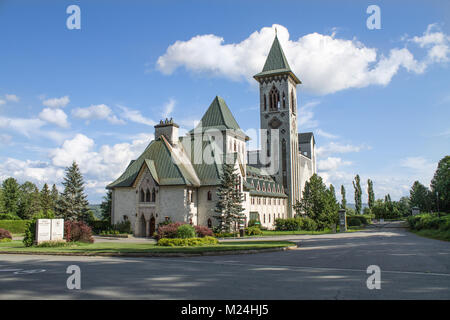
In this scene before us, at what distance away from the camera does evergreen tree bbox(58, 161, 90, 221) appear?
47.5 metres

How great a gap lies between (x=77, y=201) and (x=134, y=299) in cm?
4518

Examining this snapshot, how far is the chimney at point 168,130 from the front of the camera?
155 feet

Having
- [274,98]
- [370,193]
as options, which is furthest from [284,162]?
[370,193]

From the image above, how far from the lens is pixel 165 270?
42.1ft

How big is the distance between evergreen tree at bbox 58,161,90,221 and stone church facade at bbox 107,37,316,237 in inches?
303

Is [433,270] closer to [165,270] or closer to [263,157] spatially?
[165,270]

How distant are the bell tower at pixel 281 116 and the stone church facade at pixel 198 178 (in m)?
0.22

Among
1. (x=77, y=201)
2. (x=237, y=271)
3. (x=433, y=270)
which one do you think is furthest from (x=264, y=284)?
(x=77, y=201)

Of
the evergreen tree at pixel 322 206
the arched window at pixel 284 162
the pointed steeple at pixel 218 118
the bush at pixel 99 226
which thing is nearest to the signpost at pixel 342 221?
the evergreen tree at pixel 322 206

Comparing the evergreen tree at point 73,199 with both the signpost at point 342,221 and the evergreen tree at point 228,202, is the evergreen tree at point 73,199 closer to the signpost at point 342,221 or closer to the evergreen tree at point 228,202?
the evergreen tree at point 228,202

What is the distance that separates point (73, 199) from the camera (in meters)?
48.4

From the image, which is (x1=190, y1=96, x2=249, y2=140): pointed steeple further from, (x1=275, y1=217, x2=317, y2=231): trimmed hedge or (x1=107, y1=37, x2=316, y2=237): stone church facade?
(x1=275, y1=217, x2=317, y2=231): trimmed hedge

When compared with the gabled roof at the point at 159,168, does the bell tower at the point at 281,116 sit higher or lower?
higher

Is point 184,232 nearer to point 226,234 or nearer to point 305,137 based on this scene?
point 226,234
